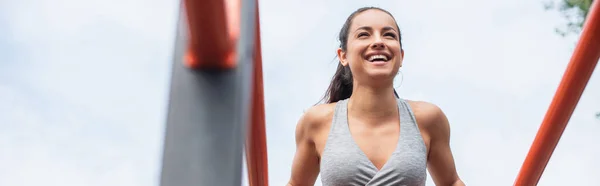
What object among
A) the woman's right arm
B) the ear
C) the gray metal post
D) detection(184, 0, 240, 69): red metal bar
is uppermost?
detection(184, 0, 240, 69): red metal bar

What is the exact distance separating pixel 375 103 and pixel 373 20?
15 cm

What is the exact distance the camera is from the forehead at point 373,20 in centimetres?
126


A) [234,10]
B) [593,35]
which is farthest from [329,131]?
[234,10]

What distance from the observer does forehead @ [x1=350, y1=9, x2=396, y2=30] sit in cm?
126

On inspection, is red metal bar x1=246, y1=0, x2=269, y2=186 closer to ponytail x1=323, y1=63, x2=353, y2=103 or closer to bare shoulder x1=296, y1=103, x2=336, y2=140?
bare shoulder x1=296, y1=103, x2=336, y2=140

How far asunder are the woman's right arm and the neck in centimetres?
9

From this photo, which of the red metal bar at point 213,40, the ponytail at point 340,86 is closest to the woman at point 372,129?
the ponytail at point 340,86

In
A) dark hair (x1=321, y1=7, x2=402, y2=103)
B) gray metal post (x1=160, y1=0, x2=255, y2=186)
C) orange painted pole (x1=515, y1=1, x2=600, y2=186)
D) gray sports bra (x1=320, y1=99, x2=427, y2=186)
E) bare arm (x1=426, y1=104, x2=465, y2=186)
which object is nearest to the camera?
gray metal post (x1=160, y1=0, x2=255, y2=186)

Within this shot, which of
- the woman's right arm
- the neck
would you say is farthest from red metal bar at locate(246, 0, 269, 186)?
the neck

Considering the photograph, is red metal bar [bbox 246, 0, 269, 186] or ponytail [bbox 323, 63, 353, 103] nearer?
red metal bar [bbox 246, 0, 269, 186]

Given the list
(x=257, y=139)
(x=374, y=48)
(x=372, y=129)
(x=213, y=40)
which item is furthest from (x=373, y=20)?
(x=213, y=40)

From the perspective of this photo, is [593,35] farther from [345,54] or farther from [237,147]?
[237,147]

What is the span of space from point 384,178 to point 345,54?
28 cm

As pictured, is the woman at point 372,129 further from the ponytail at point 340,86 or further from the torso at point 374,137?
the ponytail at point 340,86
